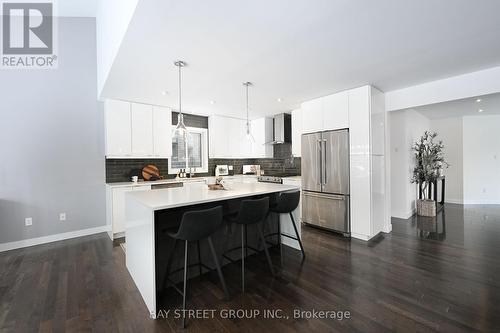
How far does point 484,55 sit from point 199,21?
3.17 m

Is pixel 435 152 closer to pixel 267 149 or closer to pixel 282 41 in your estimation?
pixel 267 149

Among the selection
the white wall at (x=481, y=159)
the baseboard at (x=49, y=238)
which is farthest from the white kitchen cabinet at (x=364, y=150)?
the baseboard at (x=49, y=238)

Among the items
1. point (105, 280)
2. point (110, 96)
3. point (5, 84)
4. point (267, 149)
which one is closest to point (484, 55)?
point (267, 149)

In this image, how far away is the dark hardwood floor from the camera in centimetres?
174

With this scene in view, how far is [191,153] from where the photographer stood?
5316 mm

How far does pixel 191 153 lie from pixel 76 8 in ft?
10.4

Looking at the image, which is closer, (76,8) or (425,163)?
(76,8)

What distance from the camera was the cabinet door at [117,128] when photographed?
3.80m

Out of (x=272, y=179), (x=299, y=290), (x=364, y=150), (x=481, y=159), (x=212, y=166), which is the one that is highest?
(x=364, y=150)

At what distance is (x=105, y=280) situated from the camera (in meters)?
2.39

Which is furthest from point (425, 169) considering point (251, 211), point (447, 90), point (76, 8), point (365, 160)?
point (76, 8)

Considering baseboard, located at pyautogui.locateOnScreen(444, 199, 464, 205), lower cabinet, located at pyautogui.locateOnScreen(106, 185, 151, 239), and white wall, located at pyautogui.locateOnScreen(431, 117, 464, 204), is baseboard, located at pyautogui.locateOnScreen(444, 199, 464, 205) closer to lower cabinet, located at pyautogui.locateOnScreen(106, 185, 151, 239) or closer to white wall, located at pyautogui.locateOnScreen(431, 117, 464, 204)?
white wall, located at pyautogui.locateOnScreen(431, 117, 464, 204)

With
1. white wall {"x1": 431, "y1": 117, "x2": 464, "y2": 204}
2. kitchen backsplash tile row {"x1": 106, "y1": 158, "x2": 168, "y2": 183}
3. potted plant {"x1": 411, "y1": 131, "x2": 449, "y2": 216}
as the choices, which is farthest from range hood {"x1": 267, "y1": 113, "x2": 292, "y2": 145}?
white wall {"x1": 431, "y1": 117, "x2": 464, "y2": 204}

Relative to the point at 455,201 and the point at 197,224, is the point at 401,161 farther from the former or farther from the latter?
the point at 197,224
